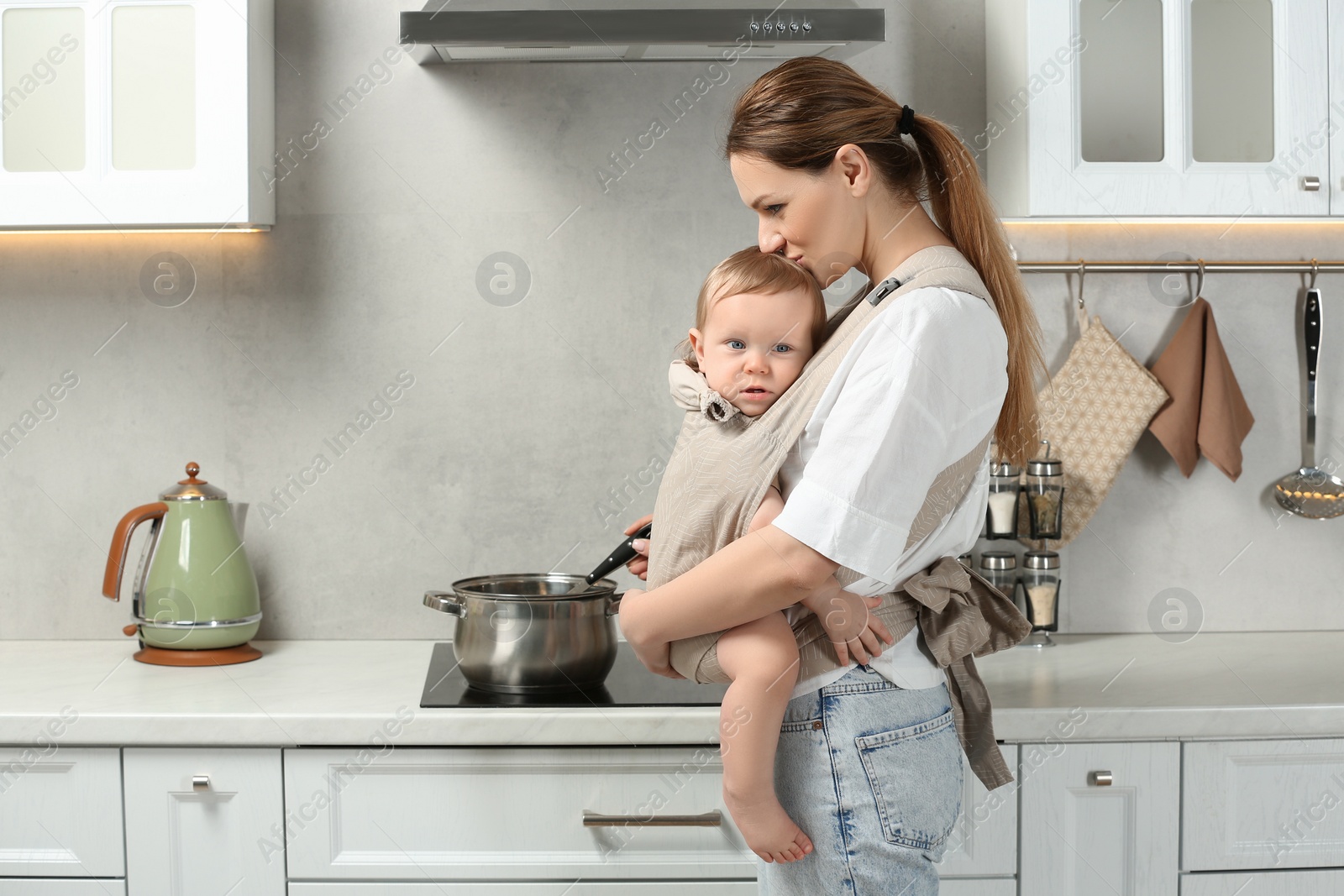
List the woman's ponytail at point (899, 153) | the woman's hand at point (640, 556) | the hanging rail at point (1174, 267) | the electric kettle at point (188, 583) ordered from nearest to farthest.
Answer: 1. the woman's ponytail at point (899, 153)
2. the woman's hand at point (640, 556)
3. the electric kettle at point (188, 583)
4. the hanging rail at point (1174, 267)

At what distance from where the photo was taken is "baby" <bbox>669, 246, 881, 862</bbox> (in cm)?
93

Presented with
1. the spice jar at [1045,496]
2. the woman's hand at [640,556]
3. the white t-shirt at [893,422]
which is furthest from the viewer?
the spice jar at [1045,496]

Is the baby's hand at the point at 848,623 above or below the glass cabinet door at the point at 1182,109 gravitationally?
below

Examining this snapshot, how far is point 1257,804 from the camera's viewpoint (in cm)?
143

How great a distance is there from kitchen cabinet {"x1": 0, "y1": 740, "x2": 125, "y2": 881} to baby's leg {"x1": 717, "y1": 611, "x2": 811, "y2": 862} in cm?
93

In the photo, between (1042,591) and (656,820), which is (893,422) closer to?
(656,820)

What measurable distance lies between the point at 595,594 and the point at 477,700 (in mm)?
218

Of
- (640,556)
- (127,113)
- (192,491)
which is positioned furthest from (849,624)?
(127,113)

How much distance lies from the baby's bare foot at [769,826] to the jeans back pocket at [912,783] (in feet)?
0.26

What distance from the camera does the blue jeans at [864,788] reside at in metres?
0.95

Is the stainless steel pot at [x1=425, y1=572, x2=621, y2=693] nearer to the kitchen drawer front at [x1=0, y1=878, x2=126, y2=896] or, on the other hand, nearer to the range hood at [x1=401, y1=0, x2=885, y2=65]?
the kitchen drawer front at [x1=0, y1=878, x2=126, y2=896]

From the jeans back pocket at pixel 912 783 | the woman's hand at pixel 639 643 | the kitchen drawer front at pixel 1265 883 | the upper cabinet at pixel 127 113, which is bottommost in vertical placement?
the kitchen drawer front at pixel 1265 883

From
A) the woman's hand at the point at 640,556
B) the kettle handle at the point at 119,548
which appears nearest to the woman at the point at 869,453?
the woman's hand at the point at 640,556

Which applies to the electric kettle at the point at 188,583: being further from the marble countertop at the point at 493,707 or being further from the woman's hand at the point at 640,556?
the woman's hand at the point at 640,556
